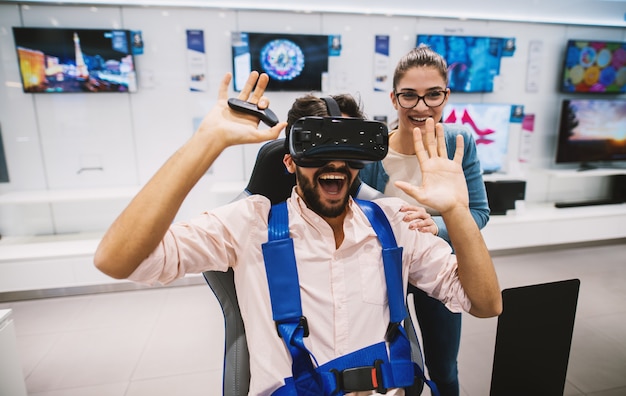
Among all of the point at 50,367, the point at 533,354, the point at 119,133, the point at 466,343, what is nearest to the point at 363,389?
the point at 533,354

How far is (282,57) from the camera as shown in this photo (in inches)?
122

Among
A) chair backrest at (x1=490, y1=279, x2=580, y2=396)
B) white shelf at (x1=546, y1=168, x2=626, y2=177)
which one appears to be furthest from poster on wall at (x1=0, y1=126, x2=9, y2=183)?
white shelf at (x1=546, y1=168, x2=626, y2=177)

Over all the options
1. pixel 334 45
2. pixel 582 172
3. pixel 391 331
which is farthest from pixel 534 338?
pixel 582 172

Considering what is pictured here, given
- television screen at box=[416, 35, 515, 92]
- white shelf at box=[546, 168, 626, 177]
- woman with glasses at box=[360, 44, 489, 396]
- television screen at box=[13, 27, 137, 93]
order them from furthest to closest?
white shelf at box=[546, 168, 626, 177] < television screen at box=[416, 35, 515, 92] < television screen at box=[13, 27, 137, 93] < woman with glasses at box=[360, 44, 489, 396]

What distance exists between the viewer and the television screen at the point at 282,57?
3.05 m

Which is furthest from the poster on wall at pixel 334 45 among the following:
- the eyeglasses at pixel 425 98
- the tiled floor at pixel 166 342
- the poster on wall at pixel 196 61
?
the tiled floor at pixel 166 342

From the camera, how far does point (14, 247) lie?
2863 millimetres

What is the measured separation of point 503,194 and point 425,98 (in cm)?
274

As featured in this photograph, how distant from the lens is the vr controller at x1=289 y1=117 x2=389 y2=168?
863 millimetres

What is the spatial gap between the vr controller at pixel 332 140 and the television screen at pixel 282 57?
2.40 meters

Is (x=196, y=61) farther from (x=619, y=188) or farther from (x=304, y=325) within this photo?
(x=619, y=188)

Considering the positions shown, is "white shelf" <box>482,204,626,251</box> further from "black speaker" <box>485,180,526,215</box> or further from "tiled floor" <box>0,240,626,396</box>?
"tiled floor" <box>0,240,626,396</box>

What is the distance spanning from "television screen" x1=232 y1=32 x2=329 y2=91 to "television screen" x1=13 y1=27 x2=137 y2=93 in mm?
880

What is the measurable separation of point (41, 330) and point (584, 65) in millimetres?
5394
